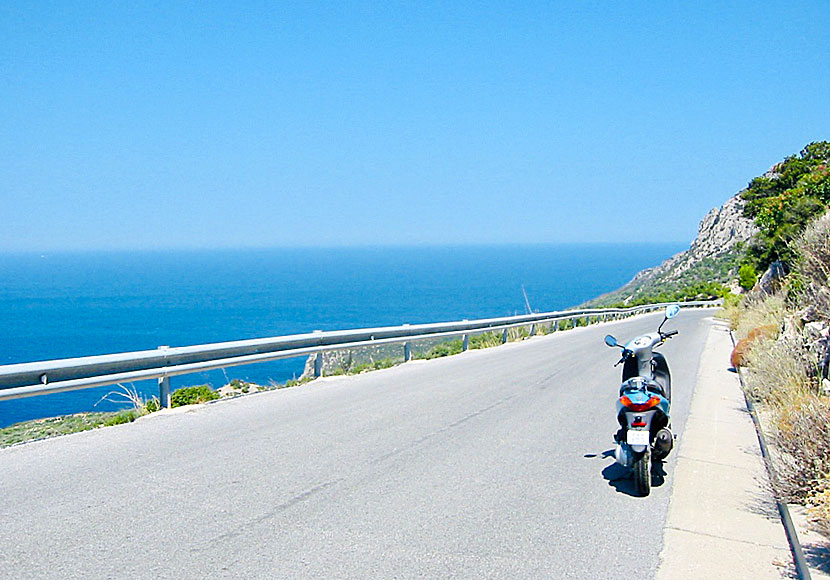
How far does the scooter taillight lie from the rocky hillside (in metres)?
77.0

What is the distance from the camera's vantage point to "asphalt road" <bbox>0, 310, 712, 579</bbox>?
5.36m

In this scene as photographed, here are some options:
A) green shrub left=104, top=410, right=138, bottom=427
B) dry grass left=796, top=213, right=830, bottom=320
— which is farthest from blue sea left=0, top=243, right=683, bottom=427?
dry grass left=796, top=213, right=830, bottom=320

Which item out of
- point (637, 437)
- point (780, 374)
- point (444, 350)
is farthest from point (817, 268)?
point (444, 350)

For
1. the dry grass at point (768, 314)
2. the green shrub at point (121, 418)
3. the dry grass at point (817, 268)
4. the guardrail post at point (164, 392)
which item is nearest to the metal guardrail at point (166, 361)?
the guardrail post at point (164, 392)

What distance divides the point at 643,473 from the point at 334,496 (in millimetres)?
2740

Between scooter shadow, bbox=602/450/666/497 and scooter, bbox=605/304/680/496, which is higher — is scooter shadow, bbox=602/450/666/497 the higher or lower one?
the lower one

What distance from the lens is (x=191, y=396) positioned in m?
11.6

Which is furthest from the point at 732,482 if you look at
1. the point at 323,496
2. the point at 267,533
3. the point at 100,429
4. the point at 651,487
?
the point at 100,429

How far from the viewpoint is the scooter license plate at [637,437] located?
6984 millimetres

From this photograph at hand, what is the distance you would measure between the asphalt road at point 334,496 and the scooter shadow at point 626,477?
4 centimetres

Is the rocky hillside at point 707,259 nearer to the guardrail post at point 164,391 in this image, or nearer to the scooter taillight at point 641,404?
the guardrail post at point 164,391

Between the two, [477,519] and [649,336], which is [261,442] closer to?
[477,519]

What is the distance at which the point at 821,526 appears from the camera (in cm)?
562

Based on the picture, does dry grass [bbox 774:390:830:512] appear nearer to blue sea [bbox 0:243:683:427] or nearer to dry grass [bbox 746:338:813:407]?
dry grass [bbox 746:338:813:407]
